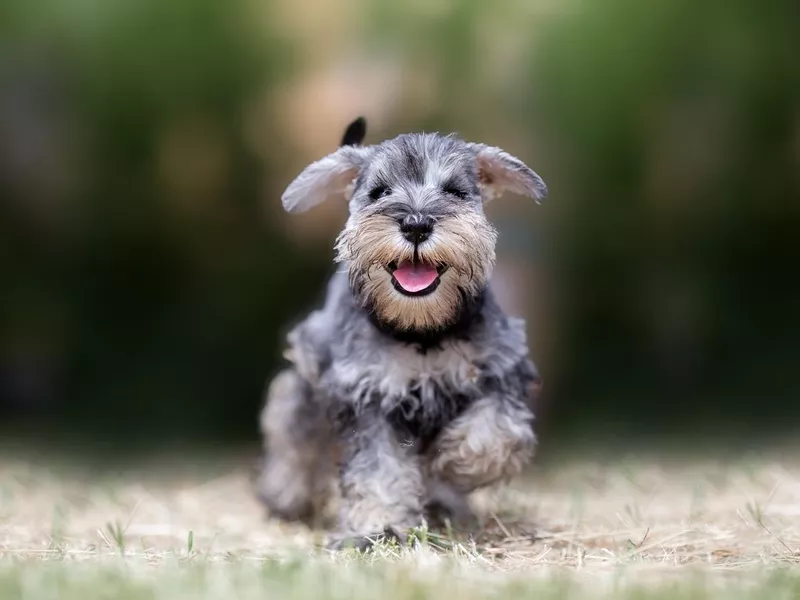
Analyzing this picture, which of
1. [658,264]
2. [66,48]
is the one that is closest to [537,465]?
[658,264]

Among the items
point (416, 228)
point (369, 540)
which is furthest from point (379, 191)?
point (369, 540)

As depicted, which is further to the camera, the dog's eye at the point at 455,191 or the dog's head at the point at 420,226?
the dog's eye at the point at 455,191

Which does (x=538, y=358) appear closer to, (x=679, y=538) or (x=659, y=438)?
(x=659, y=438)

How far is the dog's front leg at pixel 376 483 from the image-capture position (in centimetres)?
361

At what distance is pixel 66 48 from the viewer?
6289mm

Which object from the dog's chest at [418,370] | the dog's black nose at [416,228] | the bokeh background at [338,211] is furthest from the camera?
the bokeh background at [338,211]

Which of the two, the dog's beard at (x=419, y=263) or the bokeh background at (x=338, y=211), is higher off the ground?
the bokeh background at (x=338, y=211)

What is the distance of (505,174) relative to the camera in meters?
3.98

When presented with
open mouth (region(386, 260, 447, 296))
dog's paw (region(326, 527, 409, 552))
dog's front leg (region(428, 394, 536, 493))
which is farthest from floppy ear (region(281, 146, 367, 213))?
dog's paw (region(326, 527, 409, 552))

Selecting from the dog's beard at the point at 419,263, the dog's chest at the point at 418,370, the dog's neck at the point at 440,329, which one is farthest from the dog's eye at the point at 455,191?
the dog's chest at the point at 418,370

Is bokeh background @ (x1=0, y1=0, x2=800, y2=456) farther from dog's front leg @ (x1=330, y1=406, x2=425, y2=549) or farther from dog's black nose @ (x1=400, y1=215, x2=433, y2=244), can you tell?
dog's black nose @ (x1=400, y1=215, x2=433, y2=244)

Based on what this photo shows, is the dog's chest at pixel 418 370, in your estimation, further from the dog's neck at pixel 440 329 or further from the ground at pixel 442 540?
the ground at pixel 442 540

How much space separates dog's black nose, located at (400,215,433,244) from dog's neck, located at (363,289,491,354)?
0.32m

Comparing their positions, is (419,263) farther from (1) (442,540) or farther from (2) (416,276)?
(1) (442,540)
